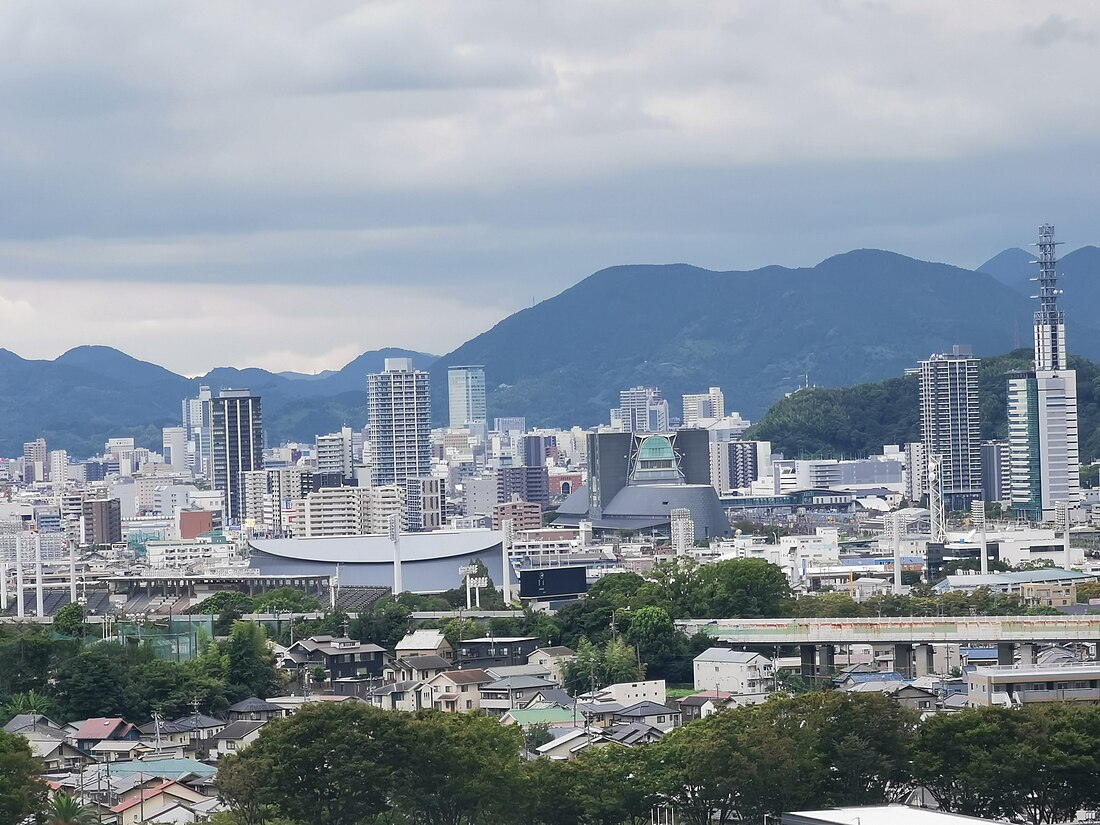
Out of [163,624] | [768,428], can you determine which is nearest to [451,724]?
[163,624]

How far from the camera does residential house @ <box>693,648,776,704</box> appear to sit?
33469 mm

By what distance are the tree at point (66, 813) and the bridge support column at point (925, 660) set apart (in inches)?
738

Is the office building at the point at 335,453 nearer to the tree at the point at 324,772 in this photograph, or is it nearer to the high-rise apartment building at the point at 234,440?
the high-rise apartment building at the point at 234,440

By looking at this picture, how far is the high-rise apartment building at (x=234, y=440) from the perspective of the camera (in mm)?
110188

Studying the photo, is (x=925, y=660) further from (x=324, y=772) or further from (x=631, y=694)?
(x=324, y=772)

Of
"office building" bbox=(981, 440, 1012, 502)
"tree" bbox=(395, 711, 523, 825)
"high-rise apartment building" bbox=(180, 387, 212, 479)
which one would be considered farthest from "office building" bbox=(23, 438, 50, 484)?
"tree" bbox=(395, 711, 523, 825)

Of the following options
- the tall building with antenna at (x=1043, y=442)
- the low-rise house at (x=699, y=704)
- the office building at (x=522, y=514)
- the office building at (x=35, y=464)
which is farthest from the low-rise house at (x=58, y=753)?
the office building at (x=35, y=464)

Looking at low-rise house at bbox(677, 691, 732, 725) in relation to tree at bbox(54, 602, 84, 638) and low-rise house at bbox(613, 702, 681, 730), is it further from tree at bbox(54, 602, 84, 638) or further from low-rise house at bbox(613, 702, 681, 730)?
tree at bbox(54, 602, 84, 638)

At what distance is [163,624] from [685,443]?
152 feet

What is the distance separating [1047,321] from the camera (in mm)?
85562

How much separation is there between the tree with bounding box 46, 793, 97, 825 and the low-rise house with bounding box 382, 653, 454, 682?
12282 mm

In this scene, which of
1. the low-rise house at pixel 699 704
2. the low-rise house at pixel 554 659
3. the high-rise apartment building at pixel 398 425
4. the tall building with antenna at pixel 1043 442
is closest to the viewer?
the low-rise house at pixel 699 704

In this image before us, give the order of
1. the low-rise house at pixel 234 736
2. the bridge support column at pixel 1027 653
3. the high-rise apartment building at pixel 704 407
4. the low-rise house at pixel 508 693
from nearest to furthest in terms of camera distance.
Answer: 1. the low-rise house at pixel 234 736
2. the low-rise house at pixel 508 693
3. the bridge support column at pixel 1027 653
4. the high-rise apartment building at pixel 704 407

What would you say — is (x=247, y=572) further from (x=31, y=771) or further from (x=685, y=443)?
(x=31, y=771)
